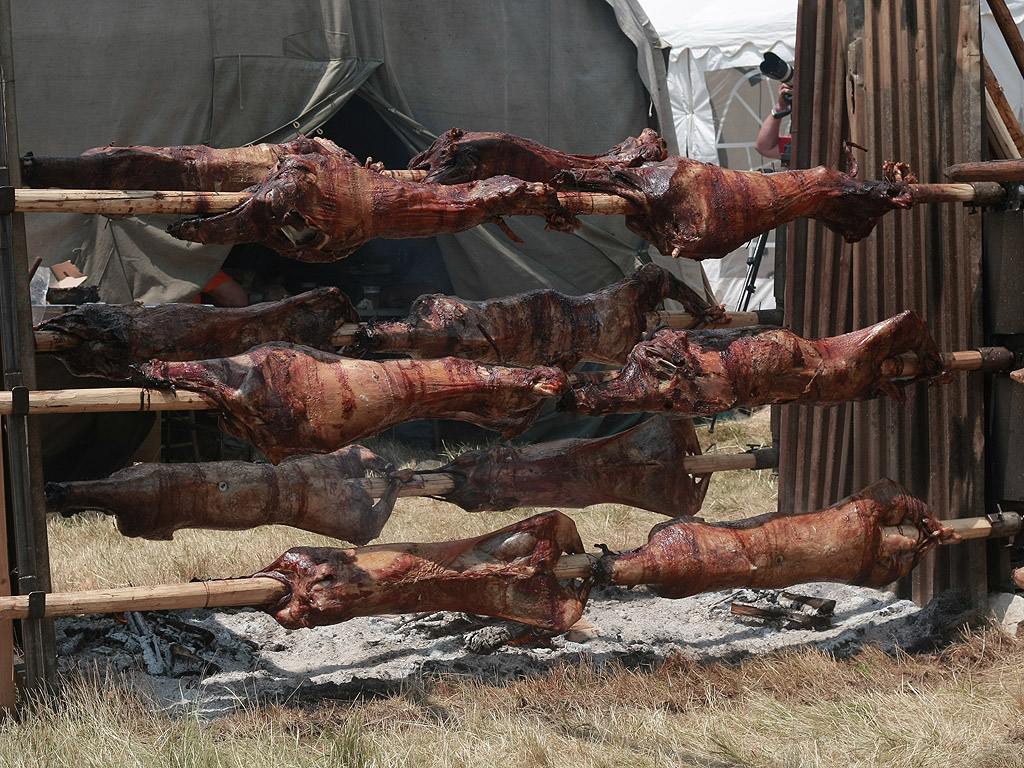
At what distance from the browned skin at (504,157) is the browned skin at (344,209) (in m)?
0.46

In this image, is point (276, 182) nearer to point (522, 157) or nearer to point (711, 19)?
point (522, 157)

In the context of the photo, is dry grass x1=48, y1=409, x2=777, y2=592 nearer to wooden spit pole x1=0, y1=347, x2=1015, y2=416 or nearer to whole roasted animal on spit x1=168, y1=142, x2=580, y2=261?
wooden spit pole x1=0, y1=347, x2=1015, y2=416

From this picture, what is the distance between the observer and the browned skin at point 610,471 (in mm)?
4198

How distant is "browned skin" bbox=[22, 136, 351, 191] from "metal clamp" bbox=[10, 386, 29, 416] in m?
0.90

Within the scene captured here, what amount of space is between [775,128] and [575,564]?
568 centimetres

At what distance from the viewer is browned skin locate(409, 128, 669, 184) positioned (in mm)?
3863

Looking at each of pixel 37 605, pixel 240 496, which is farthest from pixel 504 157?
pixel 37 605

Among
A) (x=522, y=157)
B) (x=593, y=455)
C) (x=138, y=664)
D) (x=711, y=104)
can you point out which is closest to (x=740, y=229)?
(x=522, y=157)

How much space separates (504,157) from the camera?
3.97m

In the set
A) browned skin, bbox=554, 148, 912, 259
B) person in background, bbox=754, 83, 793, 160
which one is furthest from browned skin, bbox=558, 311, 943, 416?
person in background, bbox=754, 83, 793, 160

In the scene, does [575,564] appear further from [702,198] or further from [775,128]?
[775,128]

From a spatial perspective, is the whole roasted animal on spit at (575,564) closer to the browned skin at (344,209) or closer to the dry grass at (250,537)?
the browned skin at (344,209)

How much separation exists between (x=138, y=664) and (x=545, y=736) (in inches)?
68.2

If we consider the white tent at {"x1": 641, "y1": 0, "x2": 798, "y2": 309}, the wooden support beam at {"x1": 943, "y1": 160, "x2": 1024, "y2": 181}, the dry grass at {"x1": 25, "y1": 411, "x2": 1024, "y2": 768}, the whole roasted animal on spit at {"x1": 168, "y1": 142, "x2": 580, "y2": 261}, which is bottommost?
the dry grass at {"x1": 25, "y1": 411, "x2": 1024, "y2": 768}
